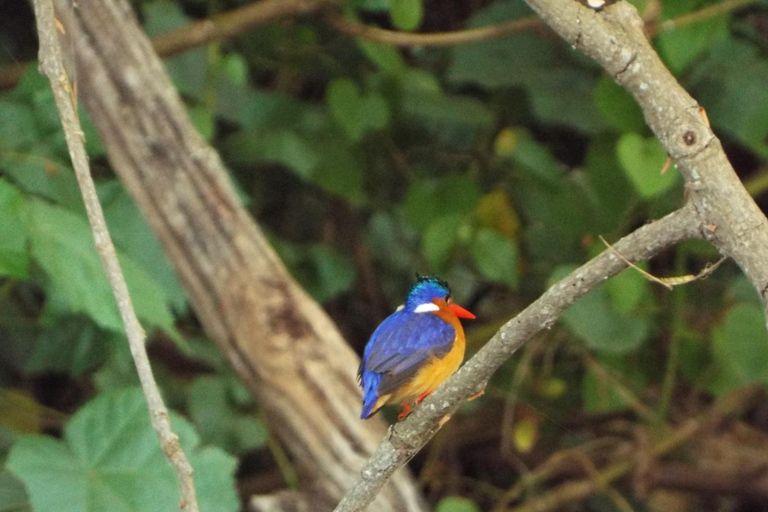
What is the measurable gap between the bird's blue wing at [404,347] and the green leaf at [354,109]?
1496 mm

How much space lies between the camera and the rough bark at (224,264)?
5.87 feet

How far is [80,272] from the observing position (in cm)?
151

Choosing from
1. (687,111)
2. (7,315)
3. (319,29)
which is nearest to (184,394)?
(7,315)

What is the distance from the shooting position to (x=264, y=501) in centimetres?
172

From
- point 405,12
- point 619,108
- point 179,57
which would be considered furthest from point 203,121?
point 619,108

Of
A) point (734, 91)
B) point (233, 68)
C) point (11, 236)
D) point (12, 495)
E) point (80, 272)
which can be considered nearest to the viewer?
point (11, 236)

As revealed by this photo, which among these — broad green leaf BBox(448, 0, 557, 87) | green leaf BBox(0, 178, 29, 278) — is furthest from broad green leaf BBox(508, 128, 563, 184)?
green leaf BBox(0, 178, 29, 278)

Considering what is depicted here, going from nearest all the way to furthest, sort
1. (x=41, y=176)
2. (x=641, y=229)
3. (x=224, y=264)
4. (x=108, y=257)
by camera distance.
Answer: (x=641, y=229)
(x=108, y=257)
(x=41, y=176)
(x=224, y=264)

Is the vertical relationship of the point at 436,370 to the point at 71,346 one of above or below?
above

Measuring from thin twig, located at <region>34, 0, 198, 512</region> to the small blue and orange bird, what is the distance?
180 millimetres

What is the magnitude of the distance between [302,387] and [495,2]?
137 centimetres

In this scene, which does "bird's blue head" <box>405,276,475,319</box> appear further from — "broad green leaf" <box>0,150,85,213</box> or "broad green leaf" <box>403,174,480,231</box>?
"broad green leaf" <box>403,174,480,231</box>

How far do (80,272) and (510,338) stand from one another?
96cm

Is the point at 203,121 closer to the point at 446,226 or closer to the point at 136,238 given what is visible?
the point at 136,238
